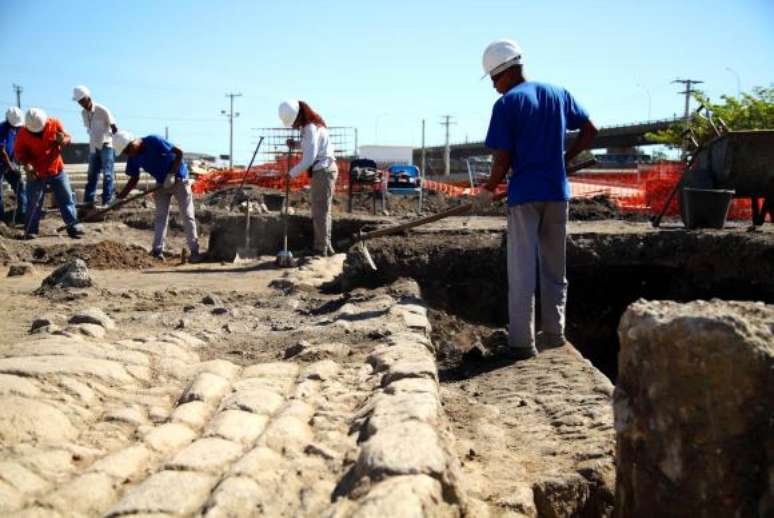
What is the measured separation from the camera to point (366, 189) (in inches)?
611

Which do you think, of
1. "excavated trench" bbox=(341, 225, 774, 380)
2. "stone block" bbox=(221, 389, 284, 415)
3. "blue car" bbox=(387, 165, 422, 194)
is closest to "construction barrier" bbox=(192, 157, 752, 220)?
"blue car" bbox=(387, 165, 422, 194)

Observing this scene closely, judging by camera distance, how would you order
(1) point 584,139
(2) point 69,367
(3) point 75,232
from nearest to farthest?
(2) point 69,367 < (1) point 584,139 < (3) point 75,232

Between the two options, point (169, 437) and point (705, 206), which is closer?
point (169, 437)

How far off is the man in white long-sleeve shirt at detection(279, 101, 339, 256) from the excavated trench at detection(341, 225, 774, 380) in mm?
1678

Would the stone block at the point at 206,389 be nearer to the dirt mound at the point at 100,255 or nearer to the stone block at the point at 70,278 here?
the stone block at the point at 70,278

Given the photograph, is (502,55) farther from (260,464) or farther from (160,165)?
(160,165)

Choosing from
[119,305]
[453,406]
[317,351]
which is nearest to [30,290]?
[119,305]

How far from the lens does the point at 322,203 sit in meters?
8.57

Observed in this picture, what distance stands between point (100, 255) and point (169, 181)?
1183 mm

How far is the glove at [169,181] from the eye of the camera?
8953mm

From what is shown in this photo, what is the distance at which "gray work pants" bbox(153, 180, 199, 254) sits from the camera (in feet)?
29.9

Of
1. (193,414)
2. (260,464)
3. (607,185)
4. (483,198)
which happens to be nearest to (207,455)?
(260,464)

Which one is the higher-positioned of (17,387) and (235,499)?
(17,387)

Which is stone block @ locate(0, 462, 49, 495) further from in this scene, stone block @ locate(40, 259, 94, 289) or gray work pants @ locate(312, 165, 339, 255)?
gray work pants @ locate(312, 165, 339, 255)
